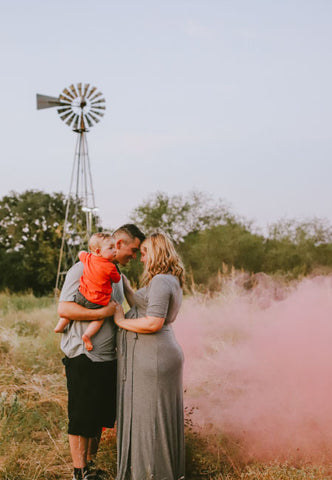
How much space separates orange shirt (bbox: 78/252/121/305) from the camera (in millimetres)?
3471

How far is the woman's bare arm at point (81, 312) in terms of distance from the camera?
11.4 feet

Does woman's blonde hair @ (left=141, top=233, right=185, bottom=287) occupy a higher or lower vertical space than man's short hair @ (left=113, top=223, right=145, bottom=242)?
lower

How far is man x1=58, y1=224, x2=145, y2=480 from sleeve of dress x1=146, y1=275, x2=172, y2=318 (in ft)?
1.28

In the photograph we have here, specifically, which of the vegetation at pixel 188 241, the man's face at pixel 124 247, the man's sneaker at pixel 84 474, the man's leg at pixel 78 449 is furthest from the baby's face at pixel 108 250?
the vegetation at pixel 188 241

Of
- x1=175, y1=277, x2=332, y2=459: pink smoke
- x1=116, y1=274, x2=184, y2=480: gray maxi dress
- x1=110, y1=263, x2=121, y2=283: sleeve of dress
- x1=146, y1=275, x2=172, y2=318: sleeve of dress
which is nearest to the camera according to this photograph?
x1=146, y1=275, x2=172, y2=318: sleeve of dress

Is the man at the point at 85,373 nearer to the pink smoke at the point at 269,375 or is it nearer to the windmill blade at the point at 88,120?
the pink smoke at the point at 269,375

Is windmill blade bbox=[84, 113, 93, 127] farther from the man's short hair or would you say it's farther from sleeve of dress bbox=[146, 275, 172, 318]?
sleeve of dress bbox=[146, 275, 172, 318]

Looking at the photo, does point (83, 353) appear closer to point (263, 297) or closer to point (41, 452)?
point (41, 452)

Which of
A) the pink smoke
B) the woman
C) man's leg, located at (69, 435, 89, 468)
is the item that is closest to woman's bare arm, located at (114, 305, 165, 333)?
the woman

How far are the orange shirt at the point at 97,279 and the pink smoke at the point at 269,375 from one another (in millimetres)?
1912

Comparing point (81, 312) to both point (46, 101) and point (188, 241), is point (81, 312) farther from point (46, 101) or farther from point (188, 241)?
point (188, 241)

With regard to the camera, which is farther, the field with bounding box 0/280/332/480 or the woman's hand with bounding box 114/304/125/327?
the field with bounding box 0/280/332/480

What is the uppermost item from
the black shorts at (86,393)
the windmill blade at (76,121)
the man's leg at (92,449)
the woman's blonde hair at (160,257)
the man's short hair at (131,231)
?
the windmill blade at (76,121)

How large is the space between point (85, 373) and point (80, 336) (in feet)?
0.92
